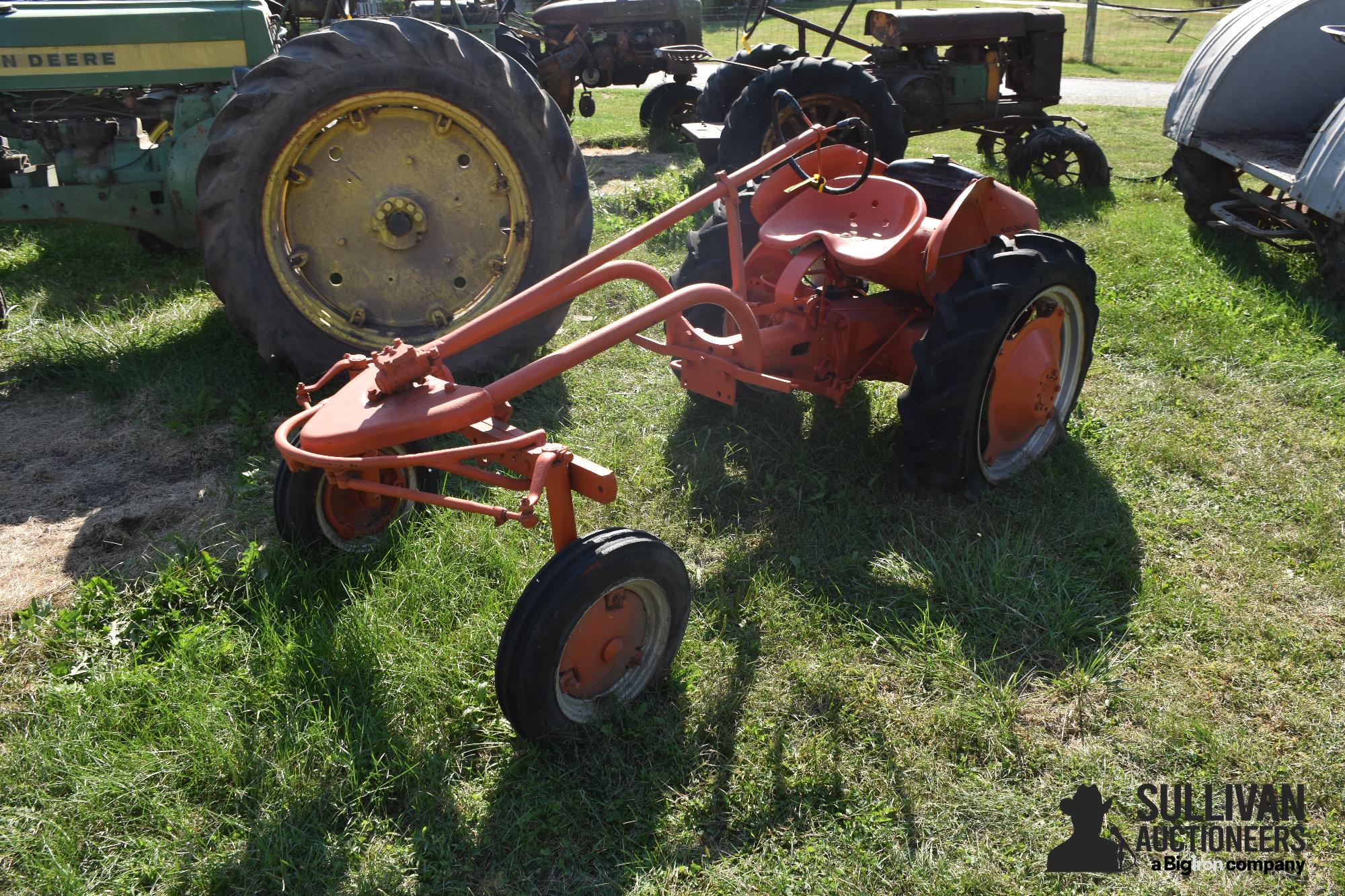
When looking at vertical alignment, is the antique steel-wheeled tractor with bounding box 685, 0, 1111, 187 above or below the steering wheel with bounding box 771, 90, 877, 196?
below

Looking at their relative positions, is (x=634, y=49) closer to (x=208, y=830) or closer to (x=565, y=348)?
(x=565, y=348)

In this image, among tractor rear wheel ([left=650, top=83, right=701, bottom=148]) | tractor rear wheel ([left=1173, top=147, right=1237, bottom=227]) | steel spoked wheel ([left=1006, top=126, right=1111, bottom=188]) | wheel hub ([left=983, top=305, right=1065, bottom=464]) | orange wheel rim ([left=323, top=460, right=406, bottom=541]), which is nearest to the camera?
orange wheel rim ([left=323, top=460, right=406, bottom=541])

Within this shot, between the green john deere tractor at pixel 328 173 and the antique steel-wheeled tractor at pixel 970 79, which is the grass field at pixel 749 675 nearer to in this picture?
the green john deere tractor at pixel 328 173

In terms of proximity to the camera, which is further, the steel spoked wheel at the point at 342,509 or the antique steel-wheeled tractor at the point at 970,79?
the antique steel-wheeled tractor at the point at 970,79

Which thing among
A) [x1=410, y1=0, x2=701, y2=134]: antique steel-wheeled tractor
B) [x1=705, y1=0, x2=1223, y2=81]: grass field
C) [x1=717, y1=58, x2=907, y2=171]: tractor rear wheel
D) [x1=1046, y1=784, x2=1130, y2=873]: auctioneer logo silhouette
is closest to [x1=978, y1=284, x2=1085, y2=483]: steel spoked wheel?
[x1=1046, y1=784, x2=1130, y2=873]: auctioneer logo silhouette

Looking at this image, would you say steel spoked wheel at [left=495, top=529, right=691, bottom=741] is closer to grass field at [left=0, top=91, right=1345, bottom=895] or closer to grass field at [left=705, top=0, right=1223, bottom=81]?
grass field at [left=0, top=91, right=1345, bottom=895]

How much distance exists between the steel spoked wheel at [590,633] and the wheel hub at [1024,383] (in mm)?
1610

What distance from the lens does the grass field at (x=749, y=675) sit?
248cm

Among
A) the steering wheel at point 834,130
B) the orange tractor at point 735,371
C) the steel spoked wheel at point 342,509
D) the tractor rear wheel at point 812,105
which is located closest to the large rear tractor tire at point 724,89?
the tractor rear wheel at point 812,105

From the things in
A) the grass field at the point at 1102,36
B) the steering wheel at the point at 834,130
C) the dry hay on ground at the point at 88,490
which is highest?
the steering wheel at the point at 834,130

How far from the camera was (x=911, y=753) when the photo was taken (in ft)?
9.09

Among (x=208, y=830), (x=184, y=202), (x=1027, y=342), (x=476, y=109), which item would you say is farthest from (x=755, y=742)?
(x=184, y=202)

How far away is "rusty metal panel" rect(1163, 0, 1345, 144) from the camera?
21.8 ft

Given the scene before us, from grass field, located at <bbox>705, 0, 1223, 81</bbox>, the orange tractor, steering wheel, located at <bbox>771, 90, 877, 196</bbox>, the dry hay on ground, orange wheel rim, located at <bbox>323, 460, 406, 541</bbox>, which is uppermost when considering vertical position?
steering wheel, located at <bbox>771, 90, 877, 196</bbox>
